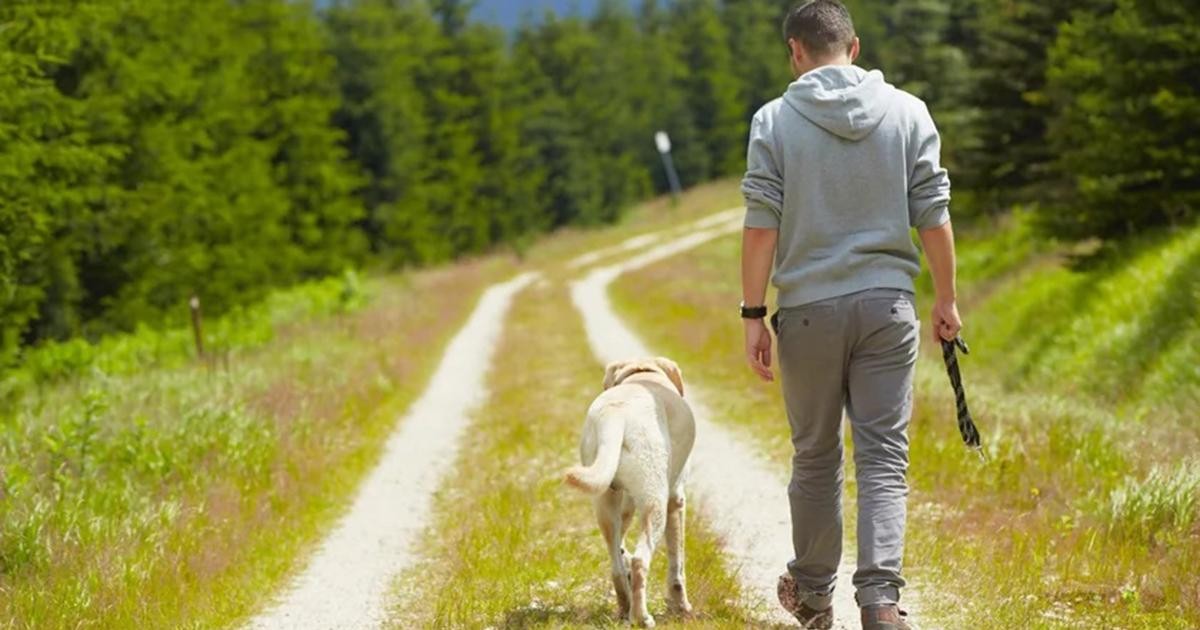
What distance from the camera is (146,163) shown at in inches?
973

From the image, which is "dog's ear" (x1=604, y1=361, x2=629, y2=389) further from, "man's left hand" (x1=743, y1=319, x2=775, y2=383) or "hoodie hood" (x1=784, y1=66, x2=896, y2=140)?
"hoodie hood" (x1=784, y1=66, x2=896, y2=140)

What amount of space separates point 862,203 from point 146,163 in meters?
22.8

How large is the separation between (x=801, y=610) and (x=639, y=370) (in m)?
1.39

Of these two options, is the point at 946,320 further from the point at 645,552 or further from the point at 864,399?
the point at 645,552

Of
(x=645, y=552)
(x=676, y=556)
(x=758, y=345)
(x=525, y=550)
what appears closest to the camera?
(x=758, y=345)

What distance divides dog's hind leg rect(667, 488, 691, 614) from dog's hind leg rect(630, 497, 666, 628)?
0.32m

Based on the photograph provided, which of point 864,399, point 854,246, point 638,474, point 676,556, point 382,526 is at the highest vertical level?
point 854,246

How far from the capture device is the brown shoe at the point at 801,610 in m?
5.20

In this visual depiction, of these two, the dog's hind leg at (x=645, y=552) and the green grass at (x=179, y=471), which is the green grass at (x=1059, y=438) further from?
the green grass at (x=179, y=471)

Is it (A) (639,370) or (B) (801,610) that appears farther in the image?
(A) (639,370)

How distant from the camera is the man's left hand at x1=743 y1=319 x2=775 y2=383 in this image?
16.1 ft

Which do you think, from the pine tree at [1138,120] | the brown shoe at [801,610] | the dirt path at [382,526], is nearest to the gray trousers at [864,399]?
the brown shoe at [801,610]

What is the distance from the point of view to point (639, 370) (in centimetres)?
585

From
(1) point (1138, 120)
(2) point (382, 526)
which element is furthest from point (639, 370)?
(1) point (1138, 120)
